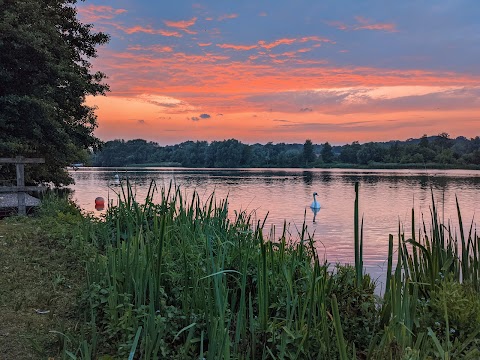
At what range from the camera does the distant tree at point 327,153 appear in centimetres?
17138

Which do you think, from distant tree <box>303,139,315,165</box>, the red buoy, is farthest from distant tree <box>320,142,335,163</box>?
the red buoy

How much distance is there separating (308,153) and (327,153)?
7.13 metres

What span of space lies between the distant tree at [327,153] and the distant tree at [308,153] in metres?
4.22

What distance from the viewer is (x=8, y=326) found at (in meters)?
4.96

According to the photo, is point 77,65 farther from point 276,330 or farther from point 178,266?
point 276,330

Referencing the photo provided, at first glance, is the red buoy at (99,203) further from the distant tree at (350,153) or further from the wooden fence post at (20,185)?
the distant tree at (350,153)

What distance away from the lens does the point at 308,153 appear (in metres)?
173

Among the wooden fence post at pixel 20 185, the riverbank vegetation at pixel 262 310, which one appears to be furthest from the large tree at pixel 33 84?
the riverbank vegetation at pixel 262 310

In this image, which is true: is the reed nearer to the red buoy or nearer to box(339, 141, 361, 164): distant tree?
the red buoy

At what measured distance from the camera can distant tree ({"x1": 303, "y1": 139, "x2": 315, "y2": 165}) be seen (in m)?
171

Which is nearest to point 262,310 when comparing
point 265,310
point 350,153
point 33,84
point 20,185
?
point 265,310

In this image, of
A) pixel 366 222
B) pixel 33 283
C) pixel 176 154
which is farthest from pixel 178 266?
pixel 176 154

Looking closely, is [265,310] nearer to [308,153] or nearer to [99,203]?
[99,203]

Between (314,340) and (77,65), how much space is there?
24.0 m
